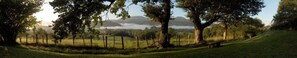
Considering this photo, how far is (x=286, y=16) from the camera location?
8562cm

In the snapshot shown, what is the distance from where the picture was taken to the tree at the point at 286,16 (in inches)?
3095

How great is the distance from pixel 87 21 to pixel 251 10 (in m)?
40.0

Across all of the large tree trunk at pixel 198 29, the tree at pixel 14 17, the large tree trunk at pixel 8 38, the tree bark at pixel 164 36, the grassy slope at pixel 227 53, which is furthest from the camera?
the large tree trunk at pixel 198 29

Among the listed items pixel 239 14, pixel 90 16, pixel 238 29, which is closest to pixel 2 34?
pixel 90 16

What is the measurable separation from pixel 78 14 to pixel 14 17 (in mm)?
33225

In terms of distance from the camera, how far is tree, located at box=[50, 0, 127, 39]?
113 ft

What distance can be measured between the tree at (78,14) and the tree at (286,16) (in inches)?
1770

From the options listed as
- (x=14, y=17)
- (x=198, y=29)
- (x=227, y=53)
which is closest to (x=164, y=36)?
(x=198, y=29)

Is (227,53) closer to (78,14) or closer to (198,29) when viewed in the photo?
(78,14)

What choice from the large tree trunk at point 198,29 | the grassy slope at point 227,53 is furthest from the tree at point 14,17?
the large tree trunk at point 198,29

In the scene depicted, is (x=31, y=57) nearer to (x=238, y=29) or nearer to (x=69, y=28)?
(x=69, y=28)

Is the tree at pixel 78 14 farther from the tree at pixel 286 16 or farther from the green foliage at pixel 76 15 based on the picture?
the tree at pixel 286 16

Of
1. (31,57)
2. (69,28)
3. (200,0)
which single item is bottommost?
(31,57)

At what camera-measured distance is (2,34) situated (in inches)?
2493
